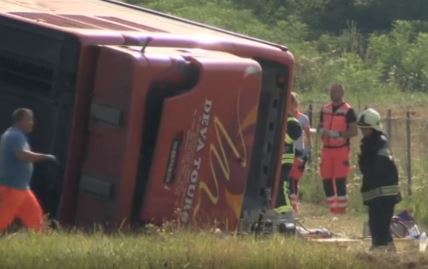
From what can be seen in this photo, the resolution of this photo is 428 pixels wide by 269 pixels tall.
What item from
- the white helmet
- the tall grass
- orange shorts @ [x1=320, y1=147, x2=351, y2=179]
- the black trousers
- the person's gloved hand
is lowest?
the tall grass

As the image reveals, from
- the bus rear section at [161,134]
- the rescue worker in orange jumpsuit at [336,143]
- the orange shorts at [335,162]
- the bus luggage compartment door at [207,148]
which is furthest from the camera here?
the orange shorts at [335,162]

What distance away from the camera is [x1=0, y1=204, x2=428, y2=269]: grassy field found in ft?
33.7

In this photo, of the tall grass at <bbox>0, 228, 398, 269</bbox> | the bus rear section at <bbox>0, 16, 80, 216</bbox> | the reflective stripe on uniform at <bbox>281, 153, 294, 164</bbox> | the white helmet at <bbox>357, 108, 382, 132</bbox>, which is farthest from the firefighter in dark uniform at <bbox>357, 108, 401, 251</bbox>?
the bus rear section at <bbox>0, 16, 80, 216</bbox>

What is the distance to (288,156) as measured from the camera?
1639cm

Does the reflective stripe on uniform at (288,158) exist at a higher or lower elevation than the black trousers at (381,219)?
higher

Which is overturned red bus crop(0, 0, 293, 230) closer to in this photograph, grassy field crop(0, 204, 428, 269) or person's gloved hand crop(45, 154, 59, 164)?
person's gloved hand crop(45, 154, 59, 164)

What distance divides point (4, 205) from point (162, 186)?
53.1 inches

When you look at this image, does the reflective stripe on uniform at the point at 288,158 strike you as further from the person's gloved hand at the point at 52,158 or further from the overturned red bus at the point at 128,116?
the person's gloved hand at the point at 52,158

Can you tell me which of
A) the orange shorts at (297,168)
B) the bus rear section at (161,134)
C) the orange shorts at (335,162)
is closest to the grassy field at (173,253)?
the bus rear section at (161,134)

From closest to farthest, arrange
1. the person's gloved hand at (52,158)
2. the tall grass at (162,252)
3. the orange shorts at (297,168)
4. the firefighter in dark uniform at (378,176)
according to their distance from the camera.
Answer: the tall grass at (162,252)
the person's gloved hand at (52,158)
the firefighter in dark uniform at (378,176)
the orange shorts at (297,168)

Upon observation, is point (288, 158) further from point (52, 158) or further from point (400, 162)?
point (400, 162)

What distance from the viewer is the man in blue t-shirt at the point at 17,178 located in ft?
39.9

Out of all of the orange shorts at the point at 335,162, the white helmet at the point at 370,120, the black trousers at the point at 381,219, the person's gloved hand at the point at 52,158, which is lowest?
the black trousers at the point at 381,219

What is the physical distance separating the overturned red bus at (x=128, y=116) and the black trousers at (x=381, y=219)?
1935mm
